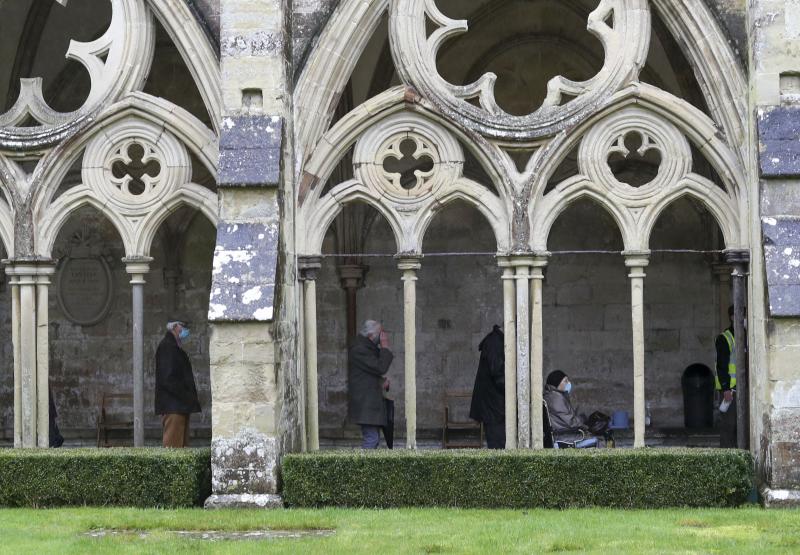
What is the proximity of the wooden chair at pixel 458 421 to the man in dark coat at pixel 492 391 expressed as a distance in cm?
272

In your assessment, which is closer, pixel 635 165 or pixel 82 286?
pixel 635 165

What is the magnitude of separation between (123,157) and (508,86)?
566 centimetres

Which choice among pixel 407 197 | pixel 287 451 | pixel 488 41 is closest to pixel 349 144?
pixel 407 197

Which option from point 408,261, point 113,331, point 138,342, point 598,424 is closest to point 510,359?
point 408,261

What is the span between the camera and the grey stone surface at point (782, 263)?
986cm

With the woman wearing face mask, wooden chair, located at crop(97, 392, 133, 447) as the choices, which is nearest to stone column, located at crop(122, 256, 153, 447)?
the woman wearing face mask

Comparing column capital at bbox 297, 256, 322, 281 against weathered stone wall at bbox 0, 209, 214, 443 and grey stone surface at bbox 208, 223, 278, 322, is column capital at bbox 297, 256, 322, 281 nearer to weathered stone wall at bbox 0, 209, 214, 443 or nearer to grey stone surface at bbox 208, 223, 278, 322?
grey stone surface at bbox 208, 223, 278, 322

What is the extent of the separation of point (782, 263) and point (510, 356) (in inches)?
94.5

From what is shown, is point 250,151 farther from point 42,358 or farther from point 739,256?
point 739,256

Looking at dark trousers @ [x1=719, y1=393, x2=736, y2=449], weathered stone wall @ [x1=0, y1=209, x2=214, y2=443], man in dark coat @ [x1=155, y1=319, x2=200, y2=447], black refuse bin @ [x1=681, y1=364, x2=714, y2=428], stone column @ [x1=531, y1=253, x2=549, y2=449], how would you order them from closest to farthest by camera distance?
stone column @ [x1=531, y1=253, x2=549, y2=449] < dark trousers @ [x1=719, y1=393, x2=736, y2=449] < man in dark coat @ [x1=155, y1=319, x2=200, y2=447] < black refuse bin @ [x1=681, y1=364, x2=714, y2=428] < weathered stone wall @ [x1=0, y1=209, x2=214, y2=443]

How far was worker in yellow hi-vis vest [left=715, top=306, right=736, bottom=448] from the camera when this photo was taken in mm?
12164

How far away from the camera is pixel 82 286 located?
16250mm

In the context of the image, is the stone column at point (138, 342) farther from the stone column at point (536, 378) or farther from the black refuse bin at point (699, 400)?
the black refuse bin at point (699, 400)

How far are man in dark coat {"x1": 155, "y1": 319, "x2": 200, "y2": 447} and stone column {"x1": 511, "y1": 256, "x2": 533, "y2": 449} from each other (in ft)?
12.5
